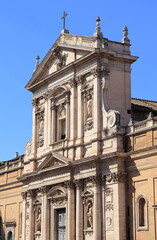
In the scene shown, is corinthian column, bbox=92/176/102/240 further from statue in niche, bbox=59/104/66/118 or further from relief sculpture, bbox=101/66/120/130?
statue in niche, bbox=59/104/66/118

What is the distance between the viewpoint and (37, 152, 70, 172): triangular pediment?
3200 cm

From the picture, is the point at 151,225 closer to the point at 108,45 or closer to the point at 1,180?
the point at 108,45

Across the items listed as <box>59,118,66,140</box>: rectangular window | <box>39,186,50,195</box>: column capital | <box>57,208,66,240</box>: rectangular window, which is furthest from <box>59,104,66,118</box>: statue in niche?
<box>57,208,66,240</box>: rectangular window

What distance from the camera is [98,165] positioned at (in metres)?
29.4

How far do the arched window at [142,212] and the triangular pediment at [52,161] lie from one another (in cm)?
588

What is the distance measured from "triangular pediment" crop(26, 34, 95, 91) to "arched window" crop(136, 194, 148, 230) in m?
9.31

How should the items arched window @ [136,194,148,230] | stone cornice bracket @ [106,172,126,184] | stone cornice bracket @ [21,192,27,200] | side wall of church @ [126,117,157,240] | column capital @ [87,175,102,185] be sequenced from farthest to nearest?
1. stone cornice bracket @ [21,192,27,200]
2. column capital @ [87,175,102,185]
3. stone cornice bracket @ [106,172,126,184]
4. arched window @ [136,194,148,230]
5. side wall of church @ [126,117,157,240]

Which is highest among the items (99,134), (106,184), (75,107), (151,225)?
(75,107)

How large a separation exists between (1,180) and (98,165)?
14812 mm

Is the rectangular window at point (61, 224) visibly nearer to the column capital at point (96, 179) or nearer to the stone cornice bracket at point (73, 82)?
the column capital at point (96, 179)

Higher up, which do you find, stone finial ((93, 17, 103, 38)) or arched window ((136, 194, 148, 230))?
stone finial ((93, 17, 103, 38))

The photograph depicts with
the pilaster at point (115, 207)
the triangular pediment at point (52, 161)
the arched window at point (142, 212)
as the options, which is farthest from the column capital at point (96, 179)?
the arched window at point (142, 212)

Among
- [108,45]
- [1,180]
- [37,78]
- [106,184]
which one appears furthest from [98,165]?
[1,180]

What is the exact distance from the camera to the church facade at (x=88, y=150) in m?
27.4
